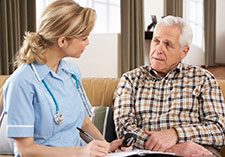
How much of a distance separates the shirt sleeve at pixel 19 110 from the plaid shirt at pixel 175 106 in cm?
75

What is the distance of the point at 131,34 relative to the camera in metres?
5.57

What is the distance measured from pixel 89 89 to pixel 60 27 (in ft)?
3.52

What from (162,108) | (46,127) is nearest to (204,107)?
(162,108)

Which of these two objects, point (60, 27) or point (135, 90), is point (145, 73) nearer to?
point (135, 90)

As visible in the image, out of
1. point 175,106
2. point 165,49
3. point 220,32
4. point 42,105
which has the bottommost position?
point 175,106

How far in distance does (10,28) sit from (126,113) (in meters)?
1.91

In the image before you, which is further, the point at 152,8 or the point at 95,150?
the point at 152,8

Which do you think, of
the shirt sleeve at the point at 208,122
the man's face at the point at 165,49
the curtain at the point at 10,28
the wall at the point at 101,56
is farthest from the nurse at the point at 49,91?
the wall at the point at 101,56

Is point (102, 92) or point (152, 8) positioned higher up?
point (152, 8)

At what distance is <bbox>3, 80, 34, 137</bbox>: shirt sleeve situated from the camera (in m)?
1.41

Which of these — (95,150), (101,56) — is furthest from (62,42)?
(101,56)

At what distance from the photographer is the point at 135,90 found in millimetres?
2215

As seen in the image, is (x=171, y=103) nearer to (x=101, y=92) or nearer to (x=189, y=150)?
(x=189, y=150)

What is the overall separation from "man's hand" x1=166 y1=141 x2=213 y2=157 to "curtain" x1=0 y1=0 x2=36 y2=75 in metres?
2.12
